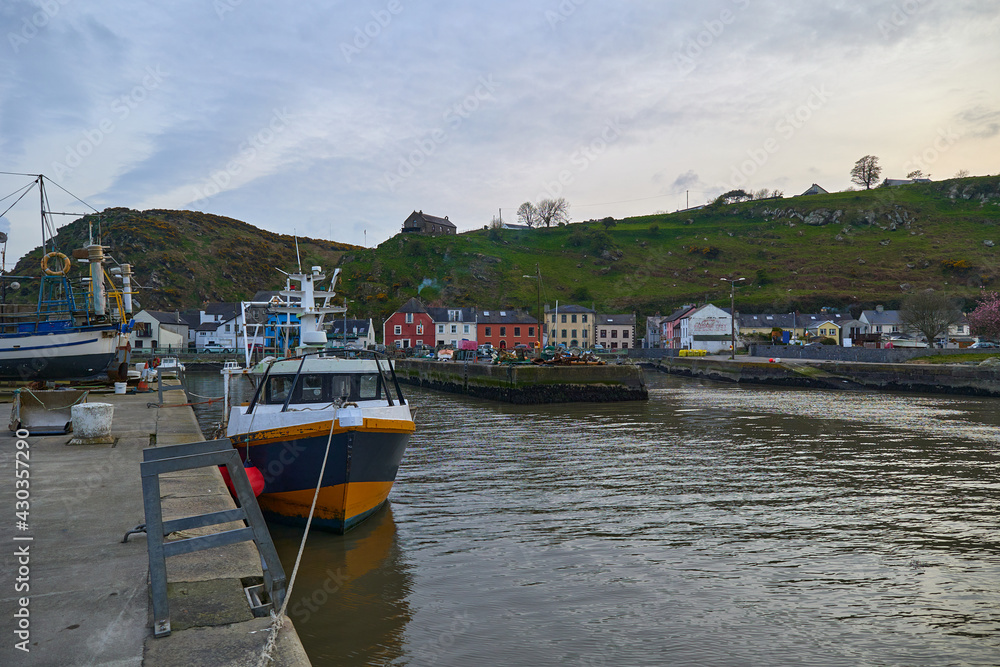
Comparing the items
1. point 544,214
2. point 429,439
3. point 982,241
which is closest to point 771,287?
point 982,241

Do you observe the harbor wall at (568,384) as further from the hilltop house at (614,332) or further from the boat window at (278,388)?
the hilltop house at (614,332)

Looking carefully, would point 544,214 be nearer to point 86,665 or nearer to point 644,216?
point 644,216

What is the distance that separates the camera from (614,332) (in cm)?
10225

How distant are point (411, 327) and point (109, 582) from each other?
88824mm

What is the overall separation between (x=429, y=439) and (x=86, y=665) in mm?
18376

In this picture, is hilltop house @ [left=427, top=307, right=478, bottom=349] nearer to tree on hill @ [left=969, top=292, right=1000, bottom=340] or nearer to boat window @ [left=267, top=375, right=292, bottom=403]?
tree on hill @ [left=969, top=292, right=1000, bottom=340]

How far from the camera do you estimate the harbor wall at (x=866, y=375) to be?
41.2 metres

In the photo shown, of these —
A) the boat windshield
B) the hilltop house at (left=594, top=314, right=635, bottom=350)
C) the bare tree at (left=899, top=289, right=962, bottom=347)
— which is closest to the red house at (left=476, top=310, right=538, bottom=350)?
the hilltop house at (left=594, top=314, right=635, bottom=350)

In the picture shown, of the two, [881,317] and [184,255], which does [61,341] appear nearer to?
[881,317]

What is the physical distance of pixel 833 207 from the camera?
162875 millimetres

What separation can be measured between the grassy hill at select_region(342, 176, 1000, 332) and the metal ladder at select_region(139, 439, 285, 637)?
348 ft

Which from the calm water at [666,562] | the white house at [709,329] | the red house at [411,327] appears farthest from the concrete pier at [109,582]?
the white house at [709,329]

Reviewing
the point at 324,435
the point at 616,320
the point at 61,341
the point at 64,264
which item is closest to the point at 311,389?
the point at 324,435

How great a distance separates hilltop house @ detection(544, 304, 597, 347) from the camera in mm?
99875
